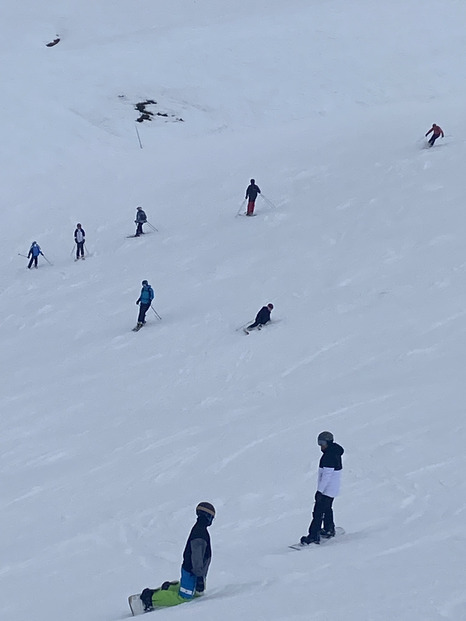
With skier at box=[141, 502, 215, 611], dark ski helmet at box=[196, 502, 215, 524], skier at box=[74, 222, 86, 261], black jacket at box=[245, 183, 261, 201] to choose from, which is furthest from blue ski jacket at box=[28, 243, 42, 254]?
dark ski helmet at box=[196, 502, 215, 524]

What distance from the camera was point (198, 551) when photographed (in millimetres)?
7926

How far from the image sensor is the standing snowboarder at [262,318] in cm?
1842

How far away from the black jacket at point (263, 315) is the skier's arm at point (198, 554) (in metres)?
10.7

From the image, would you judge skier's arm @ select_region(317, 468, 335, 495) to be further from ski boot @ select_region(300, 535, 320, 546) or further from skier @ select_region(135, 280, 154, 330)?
skier @ select_region(135, 280, 154, 330)

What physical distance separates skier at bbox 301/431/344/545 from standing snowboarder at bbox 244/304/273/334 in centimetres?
925

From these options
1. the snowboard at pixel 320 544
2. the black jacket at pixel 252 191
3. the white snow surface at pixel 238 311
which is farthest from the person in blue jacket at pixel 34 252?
the snowboard at pixel 320 544

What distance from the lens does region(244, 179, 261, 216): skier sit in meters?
26.6

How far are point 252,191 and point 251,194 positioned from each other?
0.12m

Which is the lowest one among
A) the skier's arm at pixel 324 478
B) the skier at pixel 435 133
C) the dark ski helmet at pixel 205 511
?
the dark ski helmet at pixel 205 511

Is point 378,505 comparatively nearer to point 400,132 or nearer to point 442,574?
point 442,574

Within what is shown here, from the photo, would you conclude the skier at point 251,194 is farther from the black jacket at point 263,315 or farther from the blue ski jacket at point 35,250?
the black jacket at point 263,315

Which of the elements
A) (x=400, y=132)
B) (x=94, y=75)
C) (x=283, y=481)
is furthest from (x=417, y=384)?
(x=94, y=75)

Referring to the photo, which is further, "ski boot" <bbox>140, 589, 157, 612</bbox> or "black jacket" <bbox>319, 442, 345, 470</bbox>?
"black jacket" <bbox>319, 442, 345, 470</bbox>

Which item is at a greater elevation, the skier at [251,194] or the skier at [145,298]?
the skier at [251,194]
